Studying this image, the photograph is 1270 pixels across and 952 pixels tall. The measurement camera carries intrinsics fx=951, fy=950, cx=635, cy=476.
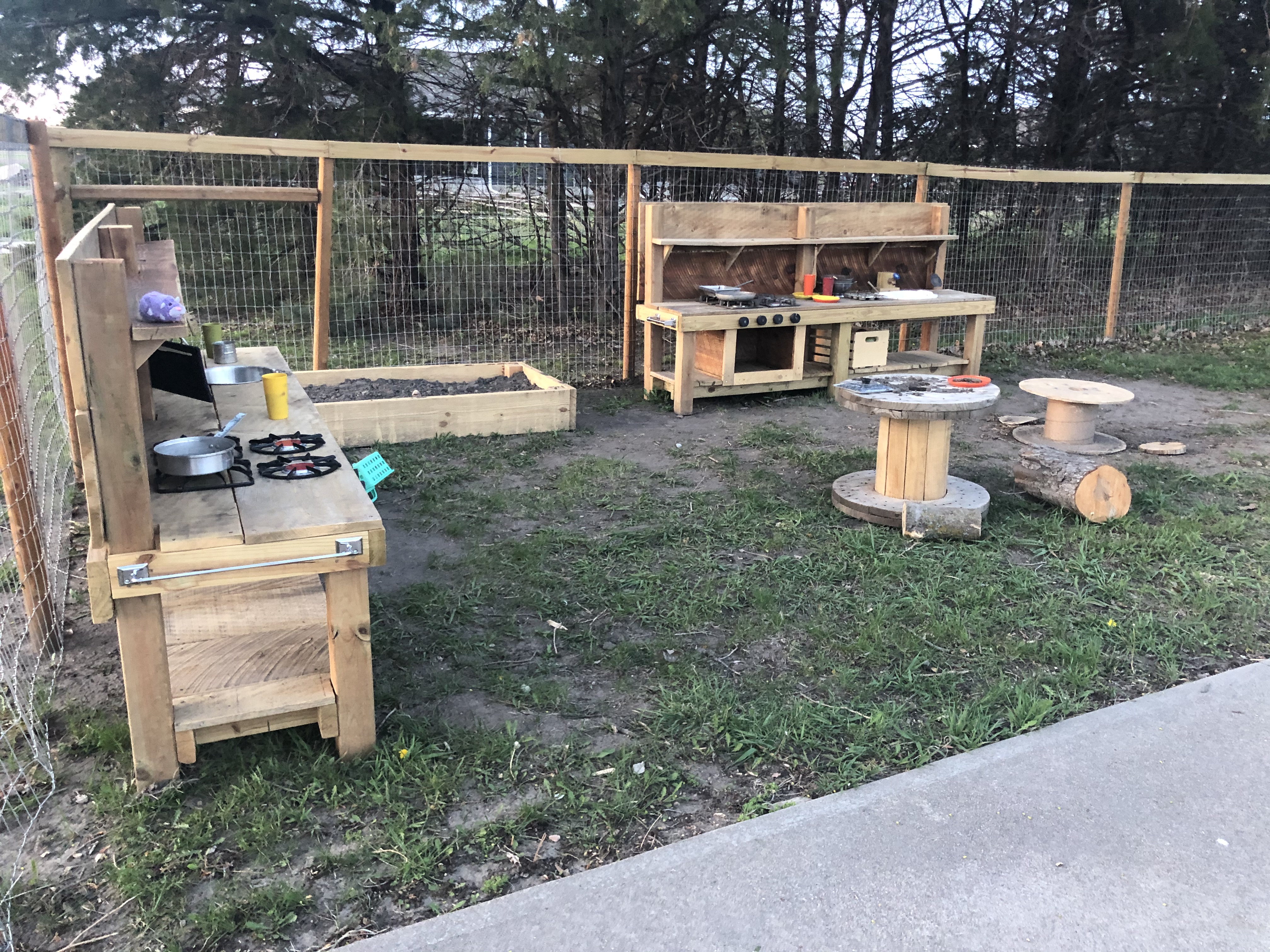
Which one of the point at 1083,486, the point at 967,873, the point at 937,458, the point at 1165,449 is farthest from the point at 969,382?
the point at 967,873

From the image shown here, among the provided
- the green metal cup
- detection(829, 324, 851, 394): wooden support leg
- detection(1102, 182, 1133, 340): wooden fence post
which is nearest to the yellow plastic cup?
the green metal cup

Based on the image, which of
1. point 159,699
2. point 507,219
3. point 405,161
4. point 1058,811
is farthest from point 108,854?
point 507,219

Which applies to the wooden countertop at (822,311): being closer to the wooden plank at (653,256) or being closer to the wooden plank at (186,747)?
the wooden plank at (653,256)

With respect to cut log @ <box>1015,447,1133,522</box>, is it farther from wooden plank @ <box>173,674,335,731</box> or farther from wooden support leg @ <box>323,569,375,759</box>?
wooden plank @ <box>173,674,335,731</box>

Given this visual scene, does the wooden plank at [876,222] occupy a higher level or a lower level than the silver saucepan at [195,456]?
higher

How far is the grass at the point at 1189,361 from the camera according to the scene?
365 inches

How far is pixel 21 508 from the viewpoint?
371cm

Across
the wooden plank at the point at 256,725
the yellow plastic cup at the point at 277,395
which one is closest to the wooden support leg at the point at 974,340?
the yellow plastic cup at the point at 277,395

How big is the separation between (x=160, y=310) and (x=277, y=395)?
3.96 ft

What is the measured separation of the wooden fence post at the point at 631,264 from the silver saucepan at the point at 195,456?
5.53 meters

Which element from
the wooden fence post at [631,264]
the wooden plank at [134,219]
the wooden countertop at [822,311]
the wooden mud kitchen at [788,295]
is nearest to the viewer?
the wooden plank at [134,219]

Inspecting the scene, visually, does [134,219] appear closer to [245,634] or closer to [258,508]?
[245,634]

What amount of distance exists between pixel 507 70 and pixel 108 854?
26.5 feet

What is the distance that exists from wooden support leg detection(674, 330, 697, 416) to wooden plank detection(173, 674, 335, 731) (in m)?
5.01
